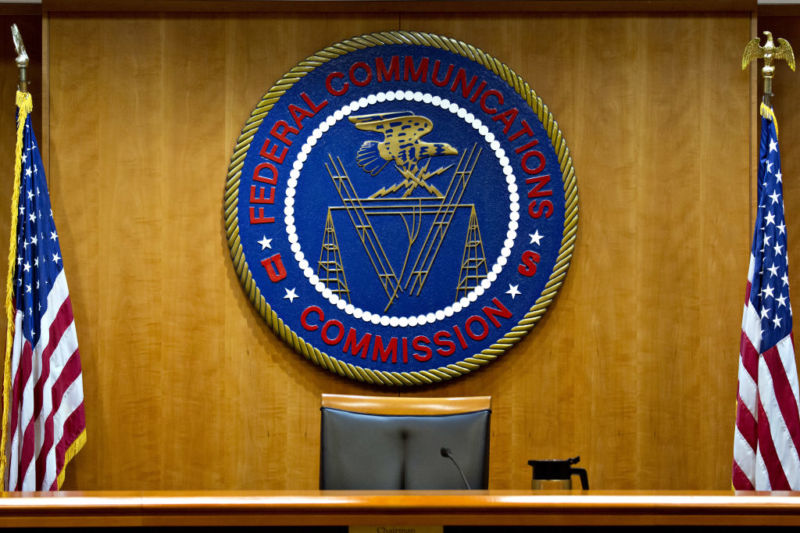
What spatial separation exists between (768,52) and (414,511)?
2494mm

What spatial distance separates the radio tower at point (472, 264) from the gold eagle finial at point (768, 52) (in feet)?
4.24

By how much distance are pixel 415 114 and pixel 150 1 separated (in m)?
1.26

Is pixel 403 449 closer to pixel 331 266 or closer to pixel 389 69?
pixel 331 266

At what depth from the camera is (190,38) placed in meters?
3.47

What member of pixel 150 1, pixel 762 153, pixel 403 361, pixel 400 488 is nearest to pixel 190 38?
pixel 150 1

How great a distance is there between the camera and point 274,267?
3.43 metres

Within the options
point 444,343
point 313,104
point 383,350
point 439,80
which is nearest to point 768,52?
point 439,80

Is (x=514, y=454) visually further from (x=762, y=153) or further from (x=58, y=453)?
(x=58, y=453)

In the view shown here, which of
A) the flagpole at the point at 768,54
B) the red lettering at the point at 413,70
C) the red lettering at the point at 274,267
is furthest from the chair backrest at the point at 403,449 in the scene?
the flagpole at the point at 768,54

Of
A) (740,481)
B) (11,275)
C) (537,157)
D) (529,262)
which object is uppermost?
(537,157)

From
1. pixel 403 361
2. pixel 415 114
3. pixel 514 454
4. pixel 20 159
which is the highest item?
pixel 415 114

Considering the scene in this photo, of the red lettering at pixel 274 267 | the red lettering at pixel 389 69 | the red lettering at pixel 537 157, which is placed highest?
the red lettering at pixel 389 69

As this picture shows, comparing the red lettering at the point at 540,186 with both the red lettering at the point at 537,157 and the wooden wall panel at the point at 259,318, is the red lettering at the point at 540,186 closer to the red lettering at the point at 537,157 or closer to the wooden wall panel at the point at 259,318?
the red lettering at the point at 537,157

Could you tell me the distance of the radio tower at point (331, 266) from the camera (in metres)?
3.45
